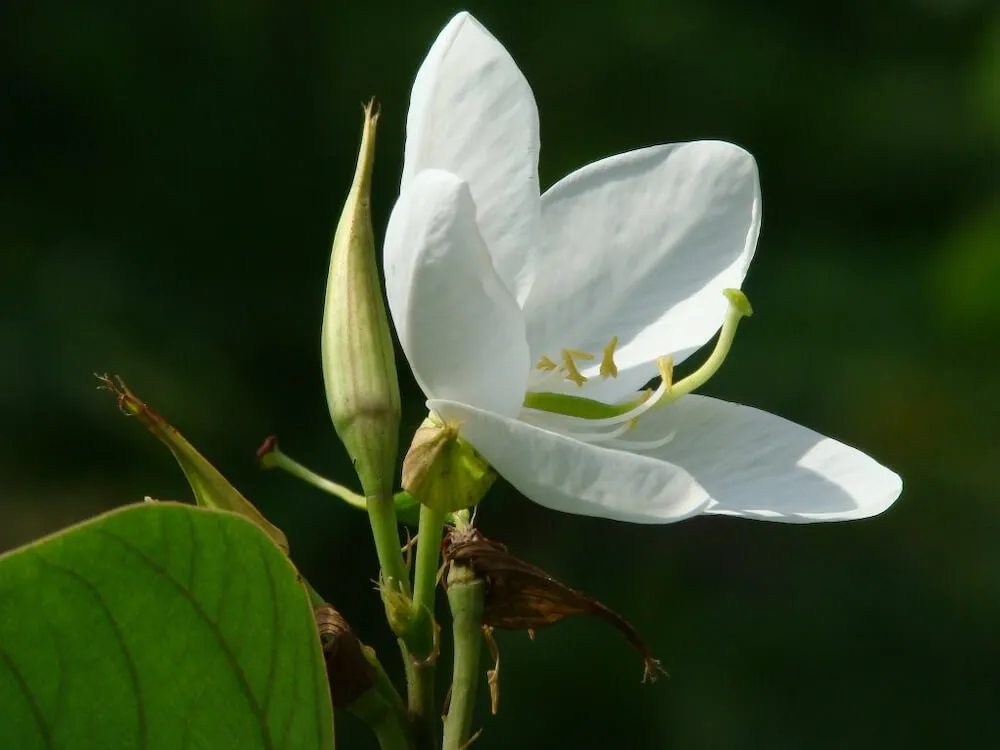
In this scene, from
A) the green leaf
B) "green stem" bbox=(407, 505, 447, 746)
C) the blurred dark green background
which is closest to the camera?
the green leaf

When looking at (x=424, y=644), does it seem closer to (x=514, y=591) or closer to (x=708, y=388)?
(x=514, y=591)

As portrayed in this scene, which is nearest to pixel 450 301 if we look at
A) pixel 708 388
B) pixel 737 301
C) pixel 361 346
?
pixel 361 346

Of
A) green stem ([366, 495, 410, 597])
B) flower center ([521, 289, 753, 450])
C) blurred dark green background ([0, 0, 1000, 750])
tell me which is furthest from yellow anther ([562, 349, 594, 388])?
blurred dark green background ([0, 0, 1000, 750])

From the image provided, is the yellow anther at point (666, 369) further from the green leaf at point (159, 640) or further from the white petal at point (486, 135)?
the green leaf at point (159, 640)

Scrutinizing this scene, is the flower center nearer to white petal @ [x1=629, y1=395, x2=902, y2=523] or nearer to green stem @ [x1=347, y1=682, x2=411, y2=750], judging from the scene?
white petal @ [x1=629, y1=395, x2=902, y2=523]

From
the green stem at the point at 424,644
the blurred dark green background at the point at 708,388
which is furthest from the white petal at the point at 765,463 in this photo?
the blurred dark green background at the point at 708,388
